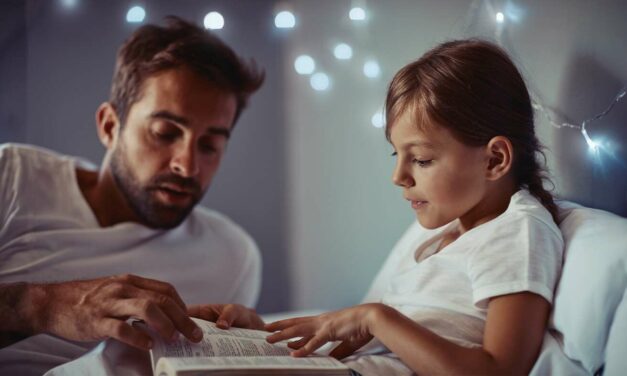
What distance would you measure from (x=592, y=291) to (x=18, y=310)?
96 centimetres

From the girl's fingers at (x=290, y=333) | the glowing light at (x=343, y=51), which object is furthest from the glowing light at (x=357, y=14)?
the girl's fingers at (x=290, y=333)

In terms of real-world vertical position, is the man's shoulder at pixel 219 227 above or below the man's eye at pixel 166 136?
below

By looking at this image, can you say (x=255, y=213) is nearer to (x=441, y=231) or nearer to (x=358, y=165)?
(x=358, y=165)

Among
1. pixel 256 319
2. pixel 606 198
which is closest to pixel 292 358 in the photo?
pixel 256 319

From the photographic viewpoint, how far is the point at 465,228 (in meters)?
1.09

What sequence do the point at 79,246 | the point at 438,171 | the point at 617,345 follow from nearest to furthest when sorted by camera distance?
1. the point at 617,345
2. the point at 438,171
3. the point at 79,246

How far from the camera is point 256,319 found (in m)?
1.14

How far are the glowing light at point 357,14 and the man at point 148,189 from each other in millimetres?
311

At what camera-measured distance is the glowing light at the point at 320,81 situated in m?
1.52

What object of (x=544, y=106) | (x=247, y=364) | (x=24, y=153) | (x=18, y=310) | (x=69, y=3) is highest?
(x=69, y=3)

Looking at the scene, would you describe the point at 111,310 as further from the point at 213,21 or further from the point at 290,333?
the point at 213,21

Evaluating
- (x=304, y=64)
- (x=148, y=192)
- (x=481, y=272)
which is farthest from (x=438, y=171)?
(x=148, y=192)

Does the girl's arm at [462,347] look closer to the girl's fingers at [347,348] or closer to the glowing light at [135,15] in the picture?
the girl's fingers at [347,348]

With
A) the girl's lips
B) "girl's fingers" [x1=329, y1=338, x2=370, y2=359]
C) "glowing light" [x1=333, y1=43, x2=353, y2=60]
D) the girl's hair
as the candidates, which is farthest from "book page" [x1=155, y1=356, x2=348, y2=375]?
"glowing light" [x1=333, y1=43, x2=353, y2=60]
